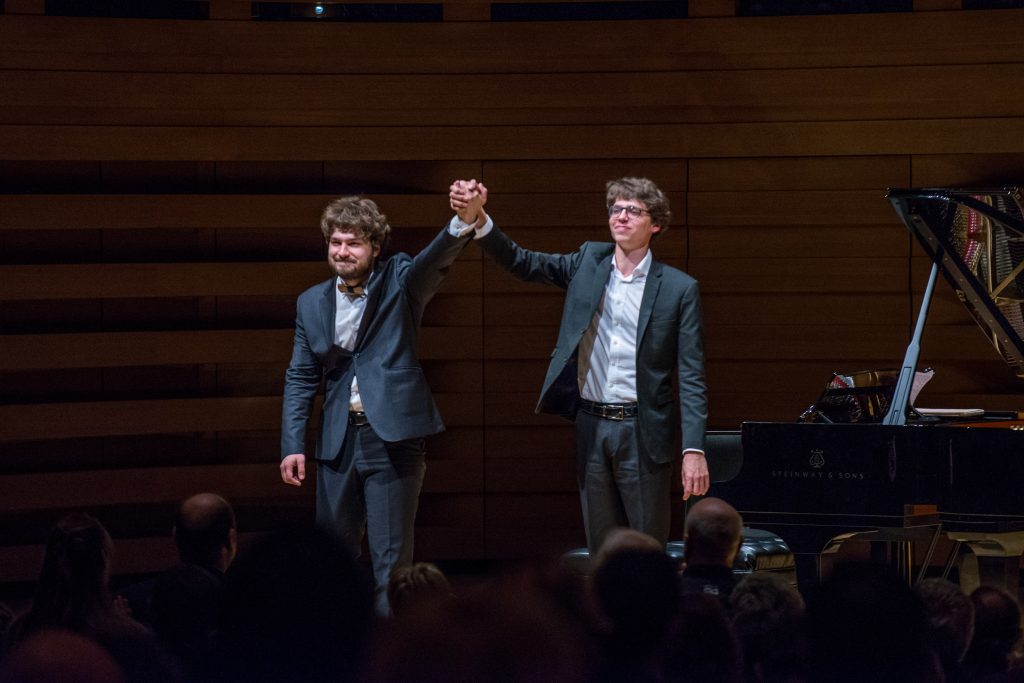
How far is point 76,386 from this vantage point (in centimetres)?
534

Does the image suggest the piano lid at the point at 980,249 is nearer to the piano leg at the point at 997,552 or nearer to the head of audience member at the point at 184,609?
the piano leg at the point at 997,552

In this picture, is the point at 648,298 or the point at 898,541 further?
the point at 898,541

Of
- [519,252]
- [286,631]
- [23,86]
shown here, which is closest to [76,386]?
[23,86]

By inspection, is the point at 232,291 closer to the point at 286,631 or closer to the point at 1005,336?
the point at 1005,336

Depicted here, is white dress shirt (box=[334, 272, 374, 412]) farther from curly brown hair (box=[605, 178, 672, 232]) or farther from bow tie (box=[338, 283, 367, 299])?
curly brown hair (box=[605, 178, 672, 232])

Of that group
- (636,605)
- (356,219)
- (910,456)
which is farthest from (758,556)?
(636,605)

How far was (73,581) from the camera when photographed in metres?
2.04

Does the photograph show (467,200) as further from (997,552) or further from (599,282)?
(997,552)

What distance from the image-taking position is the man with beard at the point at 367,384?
135 inches

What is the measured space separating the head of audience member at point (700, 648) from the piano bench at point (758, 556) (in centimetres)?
204

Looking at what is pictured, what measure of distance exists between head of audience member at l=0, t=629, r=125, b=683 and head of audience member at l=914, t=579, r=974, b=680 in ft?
4.00

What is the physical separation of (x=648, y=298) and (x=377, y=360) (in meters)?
0.78

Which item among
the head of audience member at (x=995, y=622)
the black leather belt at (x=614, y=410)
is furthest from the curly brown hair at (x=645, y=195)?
the head of audience member at (x=995, y=622)

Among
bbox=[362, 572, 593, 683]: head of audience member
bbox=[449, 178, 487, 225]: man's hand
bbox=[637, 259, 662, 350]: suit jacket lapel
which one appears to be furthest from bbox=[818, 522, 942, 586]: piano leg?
bbox=[362, 572, 593, 683]: head of audience member
